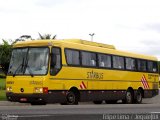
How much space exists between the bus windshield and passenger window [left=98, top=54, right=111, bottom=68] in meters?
4.87

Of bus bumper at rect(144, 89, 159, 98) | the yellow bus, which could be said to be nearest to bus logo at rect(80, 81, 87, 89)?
the yellow bus

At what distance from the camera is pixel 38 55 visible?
76.0 ft

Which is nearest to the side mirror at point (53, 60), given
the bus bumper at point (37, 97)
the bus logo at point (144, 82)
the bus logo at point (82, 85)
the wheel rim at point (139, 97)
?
the bus bumper at point (37, 97)

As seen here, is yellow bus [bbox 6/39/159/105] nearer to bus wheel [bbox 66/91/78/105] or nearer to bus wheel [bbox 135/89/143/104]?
bus wheel [bbox 66/91/78/105]

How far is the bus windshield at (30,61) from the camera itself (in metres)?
22.7

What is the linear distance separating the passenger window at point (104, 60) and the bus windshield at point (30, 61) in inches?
192

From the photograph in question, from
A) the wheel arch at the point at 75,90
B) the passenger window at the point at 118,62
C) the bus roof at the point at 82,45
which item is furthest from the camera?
the passenger window at the point at 118,62

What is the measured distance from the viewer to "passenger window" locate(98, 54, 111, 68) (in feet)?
88.9

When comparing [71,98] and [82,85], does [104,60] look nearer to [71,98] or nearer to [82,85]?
[82,85]

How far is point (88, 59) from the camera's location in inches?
1020

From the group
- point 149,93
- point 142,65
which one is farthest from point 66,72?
point 149,93

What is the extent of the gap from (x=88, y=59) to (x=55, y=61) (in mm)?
3319

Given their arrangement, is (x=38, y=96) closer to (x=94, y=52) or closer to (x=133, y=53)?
(x=94, y=52)

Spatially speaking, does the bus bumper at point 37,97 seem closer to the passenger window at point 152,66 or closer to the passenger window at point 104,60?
the passenger window at point 104,60
